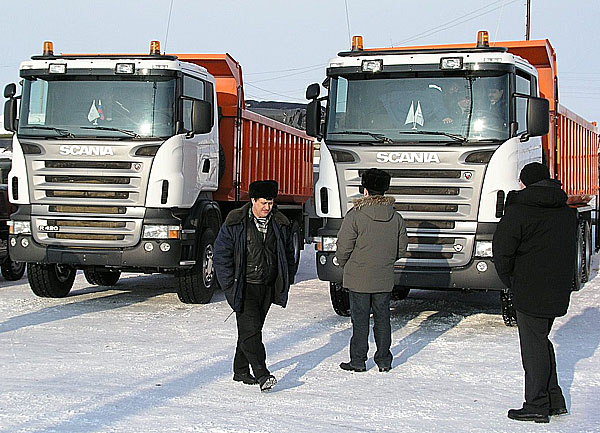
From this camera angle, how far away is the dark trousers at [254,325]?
24.2 feet

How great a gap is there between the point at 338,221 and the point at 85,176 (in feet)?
10.8

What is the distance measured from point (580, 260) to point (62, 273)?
26.5 feet

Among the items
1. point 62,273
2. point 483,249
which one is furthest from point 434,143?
point 62,273

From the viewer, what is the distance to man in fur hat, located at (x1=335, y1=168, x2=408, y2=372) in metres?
8.24

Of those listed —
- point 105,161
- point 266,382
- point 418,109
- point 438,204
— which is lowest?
point 266,382

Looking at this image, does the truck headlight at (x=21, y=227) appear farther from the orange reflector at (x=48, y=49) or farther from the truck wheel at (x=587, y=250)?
the truck wheel at (x=587, y=250)

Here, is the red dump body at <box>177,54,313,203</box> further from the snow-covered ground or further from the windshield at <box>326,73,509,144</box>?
the windshield at <box>326,73,509,144</box>

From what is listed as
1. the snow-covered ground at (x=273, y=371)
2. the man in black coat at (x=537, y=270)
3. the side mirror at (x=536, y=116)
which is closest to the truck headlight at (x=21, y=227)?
the snow-covered ground at (x=273, y=371)

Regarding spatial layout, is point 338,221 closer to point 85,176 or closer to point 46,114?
point 85,176

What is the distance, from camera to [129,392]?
7.21m

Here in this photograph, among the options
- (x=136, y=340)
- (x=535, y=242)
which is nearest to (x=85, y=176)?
(x=136, y=340)

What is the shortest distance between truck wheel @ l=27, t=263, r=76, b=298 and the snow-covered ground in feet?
0.56

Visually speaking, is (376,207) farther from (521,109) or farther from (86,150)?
(86,150)

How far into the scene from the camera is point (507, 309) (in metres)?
10.8
